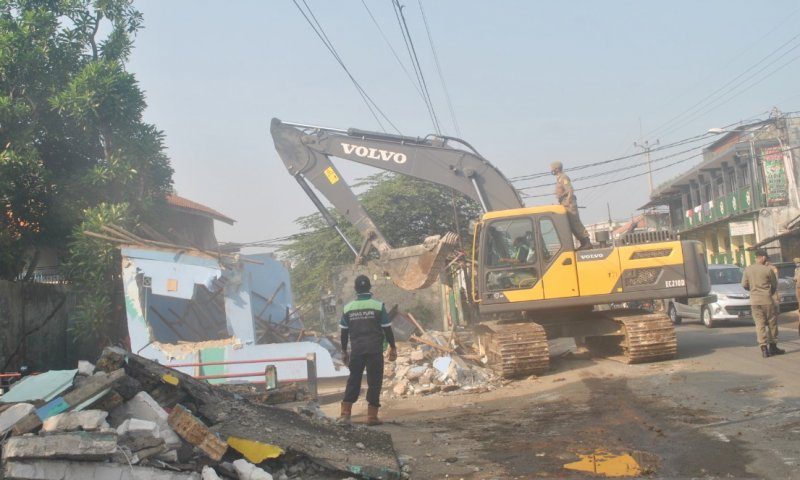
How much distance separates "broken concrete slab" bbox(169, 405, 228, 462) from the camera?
5.36 m

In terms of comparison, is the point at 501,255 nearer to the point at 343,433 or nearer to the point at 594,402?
the point at 594,402

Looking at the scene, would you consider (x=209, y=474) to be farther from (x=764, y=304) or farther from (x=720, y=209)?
(x=720, y=209)

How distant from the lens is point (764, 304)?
11188 millimetres

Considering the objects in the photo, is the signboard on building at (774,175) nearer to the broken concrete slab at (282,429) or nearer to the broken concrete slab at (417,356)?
the broken concrete slab at (417,356)

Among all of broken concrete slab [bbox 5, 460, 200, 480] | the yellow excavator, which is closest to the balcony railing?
the yellow excavator

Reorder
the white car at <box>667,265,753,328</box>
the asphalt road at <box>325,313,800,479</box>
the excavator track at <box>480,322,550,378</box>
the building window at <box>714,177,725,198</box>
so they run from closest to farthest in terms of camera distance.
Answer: the asphalt road at <box>325,313,800,479</box> → the excavator track at <box>480,322,550,378</box> → the white car at <box>667,265,753,328</box> → the building window at <box>714,177,725,198</box>

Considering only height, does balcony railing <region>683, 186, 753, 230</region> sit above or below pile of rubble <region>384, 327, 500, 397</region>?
above

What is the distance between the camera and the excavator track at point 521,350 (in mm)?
10812

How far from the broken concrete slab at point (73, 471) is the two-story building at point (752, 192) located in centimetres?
2572

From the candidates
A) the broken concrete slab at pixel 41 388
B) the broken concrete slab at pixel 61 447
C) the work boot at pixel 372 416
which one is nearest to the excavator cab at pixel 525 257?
the work boot at pixel 372 416

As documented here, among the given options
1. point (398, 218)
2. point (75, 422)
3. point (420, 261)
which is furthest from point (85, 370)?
point (398, 218)

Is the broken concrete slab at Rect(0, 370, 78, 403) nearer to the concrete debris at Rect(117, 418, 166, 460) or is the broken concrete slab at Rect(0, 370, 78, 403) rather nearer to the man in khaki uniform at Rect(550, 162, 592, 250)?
the concrete debris at Rect(117, 418, 166, 460)

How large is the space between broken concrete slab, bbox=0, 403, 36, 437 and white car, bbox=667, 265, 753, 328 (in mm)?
15470

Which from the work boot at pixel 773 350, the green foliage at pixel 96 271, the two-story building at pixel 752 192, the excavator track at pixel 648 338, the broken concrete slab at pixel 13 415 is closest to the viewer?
the broken concrete slab at pixel 13 415
